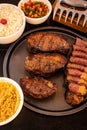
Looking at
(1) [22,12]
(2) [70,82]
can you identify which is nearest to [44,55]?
(2) [70,82]

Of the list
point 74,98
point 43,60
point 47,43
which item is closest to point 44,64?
point 43,60

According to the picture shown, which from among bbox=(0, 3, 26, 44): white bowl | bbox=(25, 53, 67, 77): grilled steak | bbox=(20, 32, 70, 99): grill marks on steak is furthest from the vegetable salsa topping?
bbox=(25, 53, 67, 77): grilled steak

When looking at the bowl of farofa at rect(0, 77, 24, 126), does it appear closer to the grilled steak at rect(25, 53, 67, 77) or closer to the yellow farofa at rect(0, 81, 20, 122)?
the yellow farofa at rect(0, 81, 20, 122)

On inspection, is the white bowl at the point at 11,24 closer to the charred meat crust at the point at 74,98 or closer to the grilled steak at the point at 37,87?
the grilled steak at the point at 37,87

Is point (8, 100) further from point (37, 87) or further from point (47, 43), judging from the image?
point (47, 43)

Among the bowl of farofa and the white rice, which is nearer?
the bowl of farofa

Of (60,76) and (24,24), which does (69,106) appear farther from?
(24,24)
